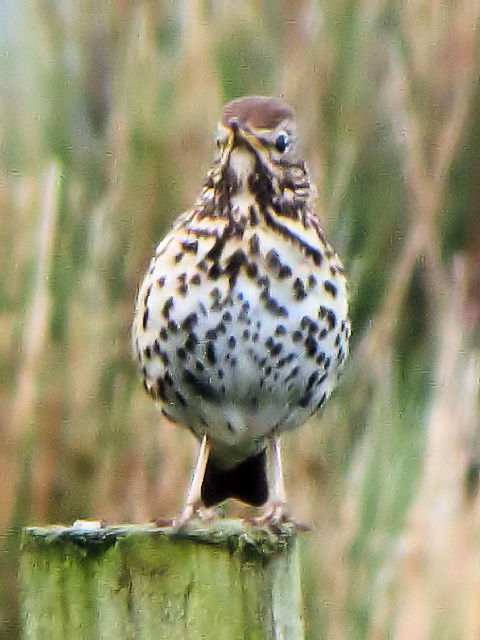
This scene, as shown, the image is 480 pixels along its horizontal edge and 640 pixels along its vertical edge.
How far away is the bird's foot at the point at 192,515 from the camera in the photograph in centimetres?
193

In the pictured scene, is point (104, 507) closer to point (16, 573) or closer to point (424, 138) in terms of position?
point (16, 573)

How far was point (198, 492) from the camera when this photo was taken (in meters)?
2.73

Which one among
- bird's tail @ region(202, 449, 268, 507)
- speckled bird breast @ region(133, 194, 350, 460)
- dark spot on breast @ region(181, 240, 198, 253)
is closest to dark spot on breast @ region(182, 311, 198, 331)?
speckled bird breast @ region(133, 194, 350, 460)

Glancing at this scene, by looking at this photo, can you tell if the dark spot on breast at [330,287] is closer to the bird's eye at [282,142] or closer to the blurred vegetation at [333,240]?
the bird's eye at [282,142]

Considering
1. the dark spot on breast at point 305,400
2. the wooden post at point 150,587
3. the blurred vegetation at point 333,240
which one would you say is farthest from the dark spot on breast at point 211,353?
the wooden post at point 150,587

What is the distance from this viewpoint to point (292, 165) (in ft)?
8.84

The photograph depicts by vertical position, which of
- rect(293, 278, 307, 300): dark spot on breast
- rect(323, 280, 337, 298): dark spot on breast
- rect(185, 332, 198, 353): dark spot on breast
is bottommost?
rect(185, 332, 198, 353): dark spot on breast

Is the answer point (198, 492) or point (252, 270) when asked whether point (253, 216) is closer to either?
point (252, 270)

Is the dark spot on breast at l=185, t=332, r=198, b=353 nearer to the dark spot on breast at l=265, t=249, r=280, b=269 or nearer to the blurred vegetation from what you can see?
the dark spot on breast at l=265, t=249, r=280, b=269

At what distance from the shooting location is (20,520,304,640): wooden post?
1.79m

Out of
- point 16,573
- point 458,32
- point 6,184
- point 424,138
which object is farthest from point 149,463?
point 458,32

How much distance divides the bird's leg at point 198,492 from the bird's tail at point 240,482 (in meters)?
0.03

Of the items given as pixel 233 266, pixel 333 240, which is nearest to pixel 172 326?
pixel 233 266

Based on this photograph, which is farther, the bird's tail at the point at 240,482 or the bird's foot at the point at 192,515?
the bird's tail at the point at 240,482
